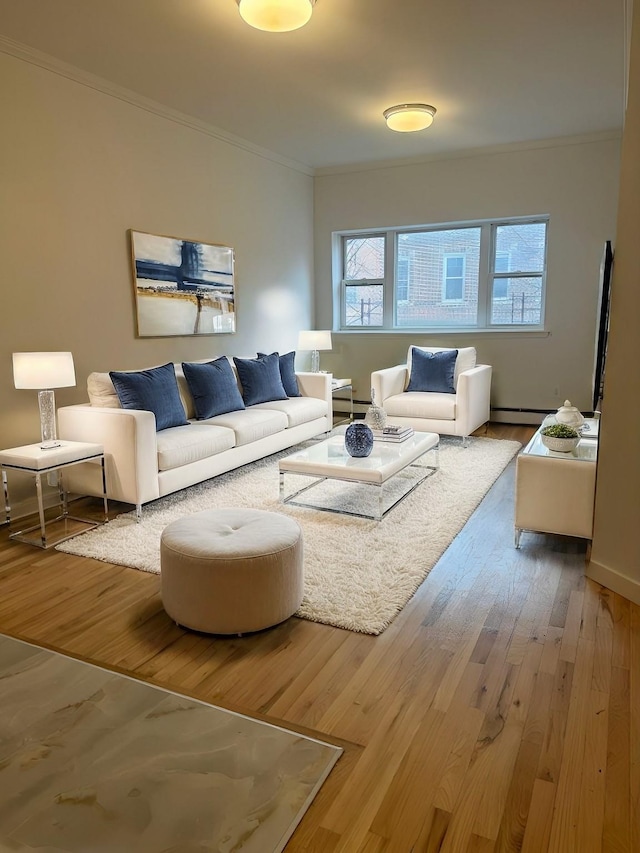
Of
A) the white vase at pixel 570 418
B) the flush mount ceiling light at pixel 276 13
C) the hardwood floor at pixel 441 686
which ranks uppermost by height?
the flush mount ceiling light at pixel 276 13

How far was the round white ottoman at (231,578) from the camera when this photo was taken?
229 cm

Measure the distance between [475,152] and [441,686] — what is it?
5763mm

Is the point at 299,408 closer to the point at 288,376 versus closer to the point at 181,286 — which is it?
the point at 288,376

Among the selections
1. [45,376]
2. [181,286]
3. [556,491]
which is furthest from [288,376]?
[556,491]

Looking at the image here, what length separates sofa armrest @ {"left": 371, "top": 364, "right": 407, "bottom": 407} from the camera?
575 cm

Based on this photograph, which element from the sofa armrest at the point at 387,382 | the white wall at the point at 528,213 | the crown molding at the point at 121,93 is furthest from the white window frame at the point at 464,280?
the crown molding at the point at 121,93

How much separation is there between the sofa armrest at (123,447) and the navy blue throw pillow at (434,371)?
10.4 feet

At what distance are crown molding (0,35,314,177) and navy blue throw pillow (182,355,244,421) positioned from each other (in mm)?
2006

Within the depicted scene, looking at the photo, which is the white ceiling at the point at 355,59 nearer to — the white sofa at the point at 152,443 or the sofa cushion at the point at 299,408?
the white sofa at the point at 152,443

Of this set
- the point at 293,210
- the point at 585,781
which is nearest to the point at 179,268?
the point at 293,210

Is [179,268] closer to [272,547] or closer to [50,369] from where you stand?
[50,369]

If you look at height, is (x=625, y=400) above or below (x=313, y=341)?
below

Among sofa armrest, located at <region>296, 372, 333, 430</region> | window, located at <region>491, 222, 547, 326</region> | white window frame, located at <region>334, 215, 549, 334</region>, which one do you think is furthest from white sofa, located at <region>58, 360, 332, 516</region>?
window, located at <region>491, 222, 547, 326</region>

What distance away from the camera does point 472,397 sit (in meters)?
5.56
